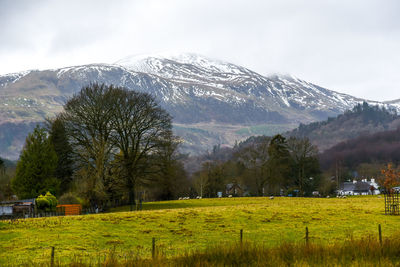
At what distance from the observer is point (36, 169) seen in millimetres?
61156

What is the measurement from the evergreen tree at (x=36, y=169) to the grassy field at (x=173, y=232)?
30130 millimetres

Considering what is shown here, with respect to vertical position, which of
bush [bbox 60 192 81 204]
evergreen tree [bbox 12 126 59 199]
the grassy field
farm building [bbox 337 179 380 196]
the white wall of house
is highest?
evergreen tree [bbox 12 126 59 199]

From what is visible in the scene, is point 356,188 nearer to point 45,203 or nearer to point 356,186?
point 356,186

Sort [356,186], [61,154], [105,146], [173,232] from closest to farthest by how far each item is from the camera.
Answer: [173,232], [105,146], [61,154], [356,186]

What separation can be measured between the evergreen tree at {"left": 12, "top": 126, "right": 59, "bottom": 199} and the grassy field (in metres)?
30.1

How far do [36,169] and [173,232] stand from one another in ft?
130

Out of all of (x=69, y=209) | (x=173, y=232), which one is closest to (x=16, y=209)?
(x=69, y=209)

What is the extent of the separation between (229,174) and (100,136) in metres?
70.3

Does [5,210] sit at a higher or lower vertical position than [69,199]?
lower

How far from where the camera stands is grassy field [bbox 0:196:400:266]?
2134cm

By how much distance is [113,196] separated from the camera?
63.4 metres

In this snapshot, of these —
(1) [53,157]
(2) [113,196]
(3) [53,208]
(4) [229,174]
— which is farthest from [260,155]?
(3) [53,208]

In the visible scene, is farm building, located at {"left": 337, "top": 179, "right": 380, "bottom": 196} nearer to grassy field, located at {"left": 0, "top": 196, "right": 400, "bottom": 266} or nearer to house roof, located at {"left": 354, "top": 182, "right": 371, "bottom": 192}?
house roof, located at {"left": 354, "top": 182, "right": 371, "bottom": 192}

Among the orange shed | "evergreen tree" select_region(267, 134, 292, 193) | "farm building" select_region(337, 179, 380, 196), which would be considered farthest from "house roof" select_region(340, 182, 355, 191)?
the orange shed
